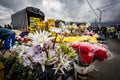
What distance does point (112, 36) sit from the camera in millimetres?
19891

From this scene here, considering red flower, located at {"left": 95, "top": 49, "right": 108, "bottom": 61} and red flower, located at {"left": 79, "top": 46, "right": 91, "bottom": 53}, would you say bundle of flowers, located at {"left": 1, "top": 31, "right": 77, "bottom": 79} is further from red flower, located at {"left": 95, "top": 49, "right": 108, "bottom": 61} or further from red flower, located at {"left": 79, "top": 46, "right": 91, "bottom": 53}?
red flower, located at {"left": 95, "top": 49, "right": 108, "bottom": 61}

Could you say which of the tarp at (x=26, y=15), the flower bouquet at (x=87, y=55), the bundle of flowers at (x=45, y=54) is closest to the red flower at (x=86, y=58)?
the flower bouquet at (x=87, y=55)

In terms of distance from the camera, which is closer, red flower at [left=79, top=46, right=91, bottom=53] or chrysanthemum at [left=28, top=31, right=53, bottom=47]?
chrysanthemum at [left=28, top=31, right=53, bottom=47]

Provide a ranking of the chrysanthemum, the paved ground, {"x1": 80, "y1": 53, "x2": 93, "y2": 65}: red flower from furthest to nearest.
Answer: the paved ground < {"x1": 80, "y1": 53, "x2": 93, "y2": 65}: red flower < the chrysanthemum

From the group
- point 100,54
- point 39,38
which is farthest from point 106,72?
point 39,38

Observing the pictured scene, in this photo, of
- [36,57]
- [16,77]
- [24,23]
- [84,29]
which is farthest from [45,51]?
[24,23]

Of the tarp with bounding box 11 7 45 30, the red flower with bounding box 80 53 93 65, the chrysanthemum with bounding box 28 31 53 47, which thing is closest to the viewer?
the chrysanthemum with bounding box 28 31 53 47

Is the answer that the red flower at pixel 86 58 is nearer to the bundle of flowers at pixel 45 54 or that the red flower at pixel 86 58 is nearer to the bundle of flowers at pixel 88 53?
the bundle of flowers at pixel 88 53

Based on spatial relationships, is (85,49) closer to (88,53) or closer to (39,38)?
(88,53)

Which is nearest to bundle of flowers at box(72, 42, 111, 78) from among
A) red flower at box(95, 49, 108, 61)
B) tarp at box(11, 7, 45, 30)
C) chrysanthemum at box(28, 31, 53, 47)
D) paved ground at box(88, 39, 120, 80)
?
red flower at box(95, 49, 108, 61)

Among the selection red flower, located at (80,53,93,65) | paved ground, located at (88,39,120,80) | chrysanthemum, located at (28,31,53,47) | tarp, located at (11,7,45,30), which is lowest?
paved ground, located at (88,39,120,80)

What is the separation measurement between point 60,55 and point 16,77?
Result: 0.76 m

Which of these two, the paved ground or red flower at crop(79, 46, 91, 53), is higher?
red flower at crop(79, 46, 91, 53)

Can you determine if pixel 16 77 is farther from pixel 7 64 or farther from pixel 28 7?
pixel 28 7
